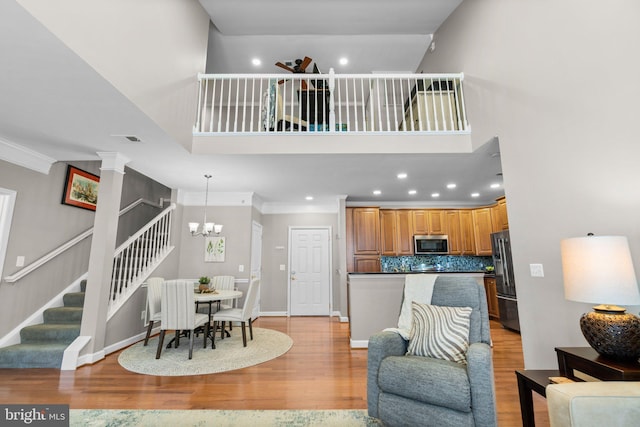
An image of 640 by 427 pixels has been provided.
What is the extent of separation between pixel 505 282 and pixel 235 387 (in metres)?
4.87

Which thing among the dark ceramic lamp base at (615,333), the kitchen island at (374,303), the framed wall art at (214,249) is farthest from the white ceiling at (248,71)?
the dark ceramic lamp base at (615,333)

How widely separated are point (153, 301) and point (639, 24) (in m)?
5.63

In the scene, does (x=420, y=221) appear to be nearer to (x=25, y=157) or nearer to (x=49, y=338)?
(x=49, y=338)

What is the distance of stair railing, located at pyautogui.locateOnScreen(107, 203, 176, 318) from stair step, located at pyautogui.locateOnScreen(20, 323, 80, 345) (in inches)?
16.9

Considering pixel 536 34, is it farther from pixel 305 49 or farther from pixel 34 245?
pixel 34 245

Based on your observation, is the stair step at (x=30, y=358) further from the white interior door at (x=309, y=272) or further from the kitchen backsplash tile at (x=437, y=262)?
the kitchen backsplash tile at (x=437, y=262)

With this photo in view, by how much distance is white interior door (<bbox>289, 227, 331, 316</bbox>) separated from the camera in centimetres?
654

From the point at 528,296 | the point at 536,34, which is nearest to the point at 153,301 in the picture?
the point at 528,296

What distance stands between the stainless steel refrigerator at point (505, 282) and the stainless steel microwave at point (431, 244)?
1.09 meters

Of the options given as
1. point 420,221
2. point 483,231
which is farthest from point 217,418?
point 483,231

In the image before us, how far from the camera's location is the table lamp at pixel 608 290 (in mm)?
1526

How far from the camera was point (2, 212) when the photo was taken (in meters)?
3.58

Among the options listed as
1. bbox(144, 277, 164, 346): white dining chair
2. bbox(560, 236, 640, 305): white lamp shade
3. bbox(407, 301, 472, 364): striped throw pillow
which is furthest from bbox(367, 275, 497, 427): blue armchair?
bbox(144, 277, 164, 346): white dining chair

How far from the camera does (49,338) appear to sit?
358 cm
